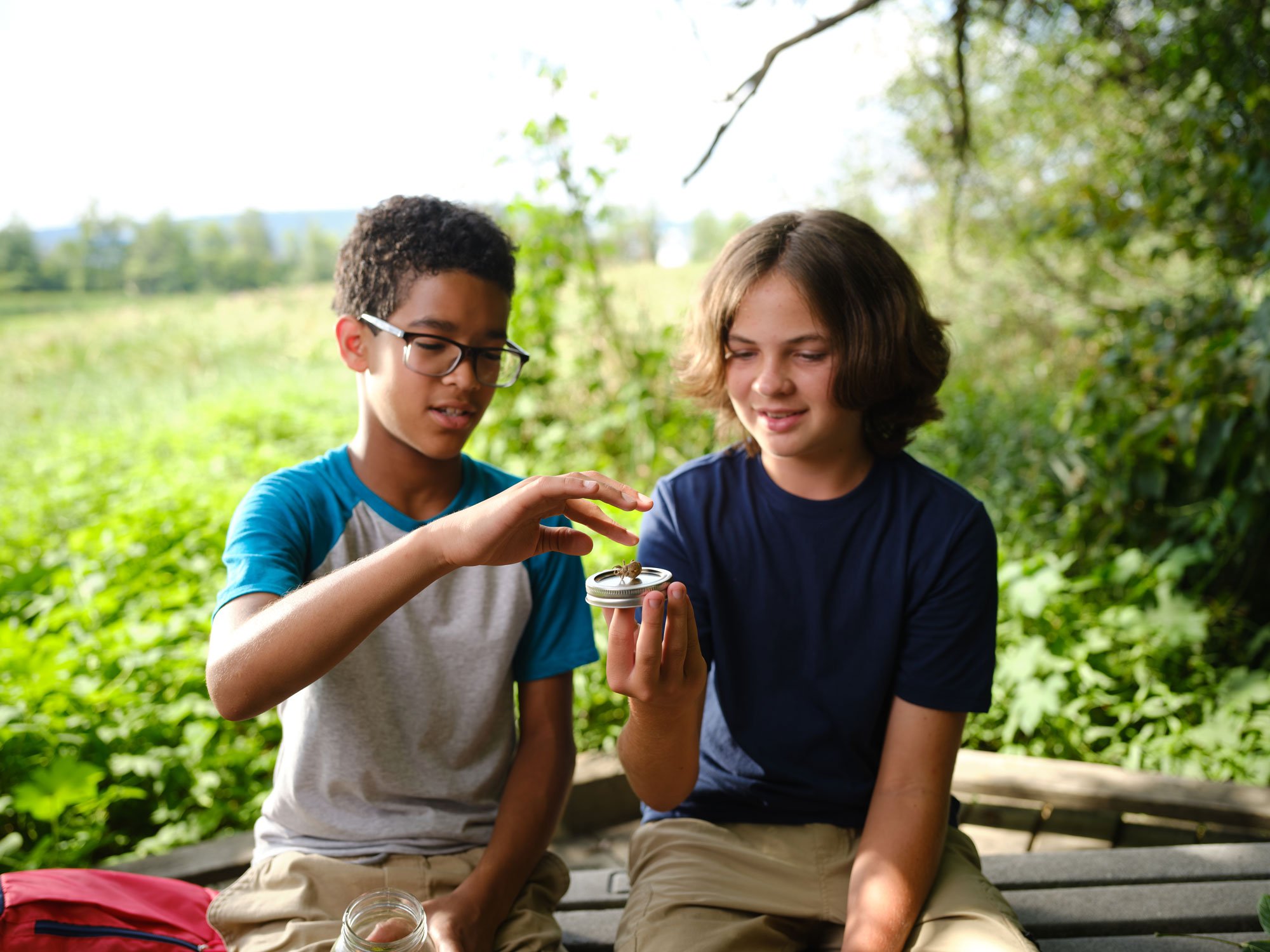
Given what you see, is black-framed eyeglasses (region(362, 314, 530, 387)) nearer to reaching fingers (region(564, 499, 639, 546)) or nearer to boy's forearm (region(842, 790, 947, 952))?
reaching fingers (region(564, 499, 639, 546))

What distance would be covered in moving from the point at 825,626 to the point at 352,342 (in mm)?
1225

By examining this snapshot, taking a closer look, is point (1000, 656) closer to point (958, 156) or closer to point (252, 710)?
point (958, 156)

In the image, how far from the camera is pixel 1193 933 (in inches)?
78.7

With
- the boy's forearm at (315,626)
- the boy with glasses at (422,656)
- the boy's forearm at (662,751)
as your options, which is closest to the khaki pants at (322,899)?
the boy with glasses at (422,656)

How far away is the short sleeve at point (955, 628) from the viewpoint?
6.24 feet

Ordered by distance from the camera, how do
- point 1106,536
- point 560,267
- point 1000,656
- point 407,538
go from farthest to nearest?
point 560,267 → point 1106,536 → point 1000,656 → point 407,538

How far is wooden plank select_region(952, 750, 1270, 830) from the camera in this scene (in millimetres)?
2672

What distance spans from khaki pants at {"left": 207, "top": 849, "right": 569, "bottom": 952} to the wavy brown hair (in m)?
1.16

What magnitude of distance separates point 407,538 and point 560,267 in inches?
166

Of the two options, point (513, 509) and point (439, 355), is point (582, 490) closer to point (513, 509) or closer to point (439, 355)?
point (513, 509)

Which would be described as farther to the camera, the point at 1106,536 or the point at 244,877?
the point at 1106,536

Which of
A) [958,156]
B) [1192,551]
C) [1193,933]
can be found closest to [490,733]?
[1193,933]

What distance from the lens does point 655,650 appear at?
62.3 inches

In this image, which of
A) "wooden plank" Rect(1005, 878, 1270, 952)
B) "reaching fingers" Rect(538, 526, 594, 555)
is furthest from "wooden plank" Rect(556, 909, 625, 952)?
"reaching fingers" Rect(538, 526, 594, 555)
